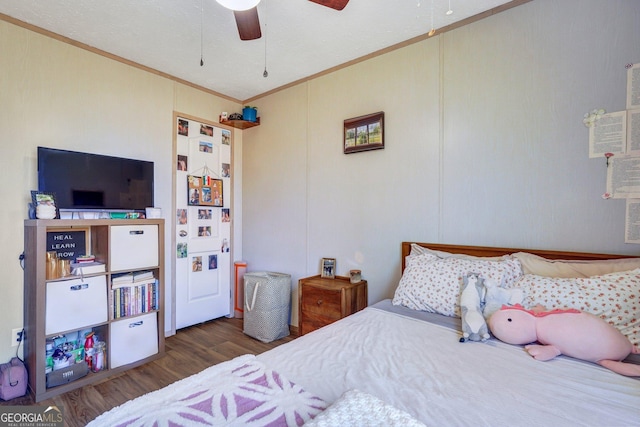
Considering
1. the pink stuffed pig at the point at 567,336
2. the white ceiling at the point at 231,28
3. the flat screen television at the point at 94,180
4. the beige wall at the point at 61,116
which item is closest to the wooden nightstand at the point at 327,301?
the pink stuffed pig at the point at 567,336

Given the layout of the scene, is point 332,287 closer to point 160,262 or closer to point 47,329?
point 160,262

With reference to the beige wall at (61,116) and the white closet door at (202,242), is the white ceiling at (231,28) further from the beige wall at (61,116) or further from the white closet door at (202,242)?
the white closet door at (202,242)

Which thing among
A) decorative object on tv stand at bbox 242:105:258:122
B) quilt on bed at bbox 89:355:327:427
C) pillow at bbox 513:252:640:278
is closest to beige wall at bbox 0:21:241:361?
decorative object on tv stand at bbox 242:105:258:122

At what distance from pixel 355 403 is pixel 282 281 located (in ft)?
7.33

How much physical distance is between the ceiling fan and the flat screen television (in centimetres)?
165

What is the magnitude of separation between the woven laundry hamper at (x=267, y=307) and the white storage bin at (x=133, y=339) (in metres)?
0.85

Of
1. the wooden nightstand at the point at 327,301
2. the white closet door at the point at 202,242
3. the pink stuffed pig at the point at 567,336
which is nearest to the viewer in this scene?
the pink stuffed pig at the point at 567,336

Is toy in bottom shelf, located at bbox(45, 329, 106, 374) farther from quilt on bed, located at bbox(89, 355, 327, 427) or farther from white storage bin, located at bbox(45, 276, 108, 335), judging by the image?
quilt on bed, located at bbox(89, 355, 327, 427)

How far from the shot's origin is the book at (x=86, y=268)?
7.09 feet

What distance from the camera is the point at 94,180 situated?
2.43 m

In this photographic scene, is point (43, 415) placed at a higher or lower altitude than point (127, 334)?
lower

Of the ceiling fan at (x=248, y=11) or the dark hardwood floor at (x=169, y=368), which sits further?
the dark hardwood floor at (x=169, y=368)

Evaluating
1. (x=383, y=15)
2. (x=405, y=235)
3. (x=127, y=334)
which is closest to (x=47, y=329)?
(x=127, y=334)

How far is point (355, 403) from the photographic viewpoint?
2.85 ft
